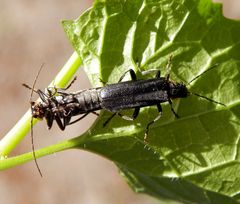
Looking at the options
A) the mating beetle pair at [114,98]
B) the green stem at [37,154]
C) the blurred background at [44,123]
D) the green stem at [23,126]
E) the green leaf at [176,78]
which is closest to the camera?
the green stem at [37,154]

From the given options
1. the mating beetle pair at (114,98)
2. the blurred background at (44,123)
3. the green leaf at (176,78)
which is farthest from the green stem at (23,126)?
the blurred background at (44,123)

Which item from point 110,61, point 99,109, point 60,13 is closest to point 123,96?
point 99,109

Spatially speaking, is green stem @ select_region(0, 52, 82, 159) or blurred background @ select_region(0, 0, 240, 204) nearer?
green stem @ select_region(0, 52, 82, 159)

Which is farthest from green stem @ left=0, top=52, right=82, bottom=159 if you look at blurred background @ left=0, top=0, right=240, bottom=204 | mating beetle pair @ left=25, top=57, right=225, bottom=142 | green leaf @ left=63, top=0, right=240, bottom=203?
blurred background @ left=0, top=0, right=240, bottom=204

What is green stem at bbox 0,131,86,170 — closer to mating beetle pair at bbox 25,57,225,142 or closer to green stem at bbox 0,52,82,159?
green stem at bbox 0,52,82,159

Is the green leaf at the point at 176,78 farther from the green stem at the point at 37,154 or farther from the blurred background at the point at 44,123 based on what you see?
the blurred background at the point at 44,123

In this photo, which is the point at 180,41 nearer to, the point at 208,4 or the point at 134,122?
the point at 208,4
